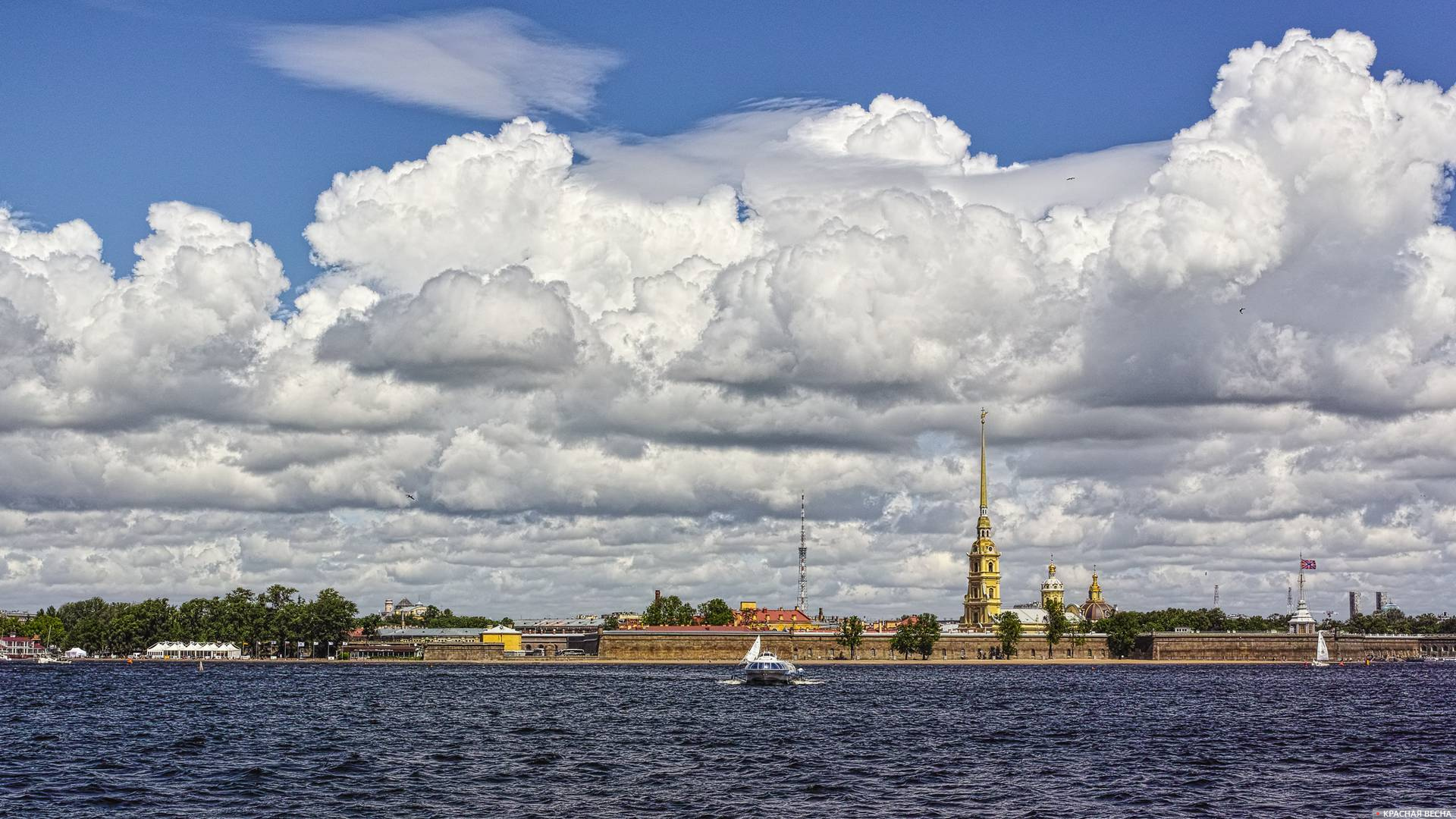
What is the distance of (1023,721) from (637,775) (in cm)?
3907

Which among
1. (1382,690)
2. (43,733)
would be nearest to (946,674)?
(1382,690)

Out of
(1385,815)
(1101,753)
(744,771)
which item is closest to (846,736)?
(1101,753)

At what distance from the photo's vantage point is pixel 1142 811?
49.1 m

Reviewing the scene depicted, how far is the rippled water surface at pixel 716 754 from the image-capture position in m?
50.6

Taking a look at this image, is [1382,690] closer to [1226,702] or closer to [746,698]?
[1226,702]

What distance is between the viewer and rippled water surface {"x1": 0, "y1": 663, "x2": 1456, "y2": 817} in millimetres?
50562

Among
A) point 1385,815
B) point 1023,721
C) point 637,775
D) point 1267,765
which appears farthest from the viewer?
point 1023,721

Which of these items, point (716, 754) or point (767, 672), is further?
point (767, 672)

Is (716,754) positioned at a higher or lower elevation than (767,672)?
higher

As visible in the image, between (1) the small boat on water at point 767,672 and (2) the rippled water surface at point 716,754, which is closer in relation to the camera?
(2) the rippled water surface at point 716,754

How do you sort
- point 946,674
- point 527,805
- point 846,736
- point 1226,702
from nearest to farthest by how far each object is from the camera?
point 527,805
point 846,736
point 1226,702
point 946,674

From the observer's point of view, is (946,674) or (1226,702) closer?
(1226,702)

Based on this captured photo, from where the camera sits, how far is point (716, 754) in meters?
66.4

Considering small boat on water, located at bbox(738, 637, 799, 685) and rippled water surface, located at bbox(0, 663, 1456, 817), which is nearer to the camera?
rippled water surface, located at bbox(0, 663, 1456, 817)
